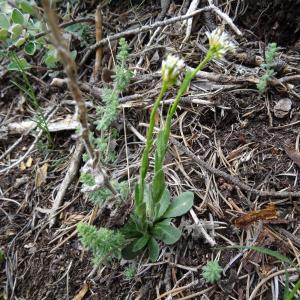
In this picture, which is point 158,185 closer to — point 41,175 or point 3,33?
point 41,175

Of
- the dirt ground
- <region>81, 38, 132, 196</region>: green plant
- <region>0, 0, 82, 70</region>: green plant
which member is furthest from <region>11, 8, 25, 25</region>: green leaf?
<region>81, 38, 132, 196</region>: green plant

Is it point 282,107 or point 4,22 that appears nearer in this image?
point 282,107

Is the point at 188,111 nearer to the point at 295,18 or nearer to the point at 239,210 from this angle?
the point at 239,210

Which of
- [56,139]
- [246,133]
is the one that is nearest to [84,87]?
[56,139]

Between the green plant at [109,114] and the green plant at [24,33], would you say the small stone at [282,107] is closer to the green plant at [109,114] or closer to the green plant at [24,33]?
the green plant at [109,114]

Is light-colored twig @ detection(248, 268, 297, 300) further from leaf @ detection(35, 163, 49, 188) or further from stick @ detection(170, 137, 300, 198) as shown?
leaf @ detection(35, 163, 49, 188)

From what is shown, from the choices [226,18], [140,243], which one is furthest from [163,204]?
[226,18]
